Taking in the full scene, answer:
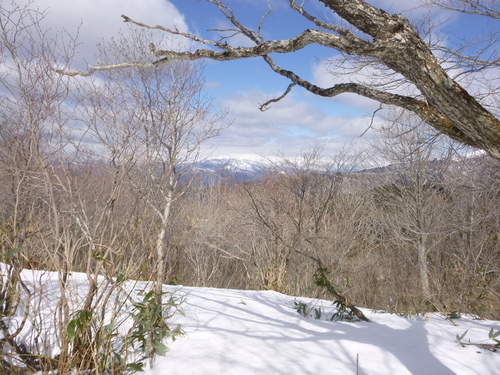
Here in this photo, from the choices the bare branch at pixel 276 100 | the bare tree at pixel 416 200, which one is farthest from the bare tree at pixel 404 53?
the bare tree at pixel 416 200

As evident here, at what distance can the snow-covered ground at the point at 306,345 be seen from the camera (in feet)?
Result: 7.93

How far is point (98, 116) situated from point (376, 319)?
433 centimetres

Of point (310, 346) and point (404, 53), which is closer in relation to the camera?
point (404, 53)

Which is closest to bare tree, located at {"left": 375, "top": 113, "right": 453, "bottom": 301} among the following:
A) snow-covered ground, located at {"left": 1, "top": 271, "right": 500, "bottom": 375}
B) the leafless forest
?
the leafless forest

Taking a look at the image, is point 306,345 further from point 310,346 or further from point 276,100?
point 276,100

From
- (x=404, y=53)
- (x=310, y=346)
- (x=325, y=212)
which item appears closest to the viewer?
(x=404, y=53)

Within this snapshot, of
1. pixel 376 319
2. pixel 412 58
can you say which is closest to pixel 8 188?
pixel 376 319

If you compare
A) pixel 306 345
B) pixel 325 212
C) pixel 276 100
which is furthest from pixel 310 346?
pixel 325 212

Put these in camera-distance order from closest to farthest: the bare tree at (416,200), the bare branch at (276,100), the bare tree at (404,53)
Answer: the bare tree at (404,53), the bare branch at (276,100), the bare tree at (416,200)

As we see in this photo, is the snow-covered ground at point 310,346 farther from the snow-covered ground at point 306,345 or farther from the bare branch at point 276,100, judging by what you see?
the bare branch at point 276,100

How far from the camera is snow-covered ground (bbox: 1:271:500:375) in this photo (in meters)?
2.42

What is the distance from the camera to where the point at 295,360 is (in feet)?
8.25

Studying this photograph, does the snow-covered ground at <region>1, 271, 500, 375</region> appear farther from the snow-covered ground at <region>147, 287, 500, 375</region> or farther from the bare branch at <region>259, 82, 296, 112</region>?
the bare branch at <region>259, 82, 296, 112</region>

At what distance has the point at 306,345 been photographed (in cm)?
281
